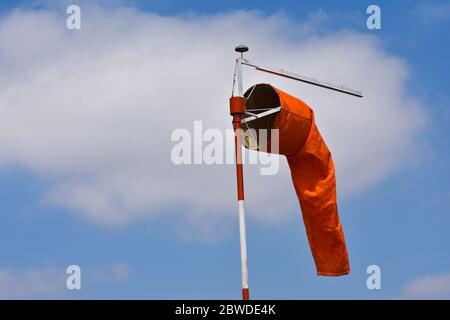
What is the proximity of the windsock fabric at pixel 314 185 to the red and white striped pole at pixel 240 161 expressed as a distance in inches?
46.5

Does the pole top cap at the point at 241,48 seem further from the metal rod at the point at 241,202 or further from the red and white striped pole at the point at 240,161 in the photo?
the metal rod at the point at 241,202

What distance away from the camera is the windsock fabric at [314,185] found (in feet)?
54.1

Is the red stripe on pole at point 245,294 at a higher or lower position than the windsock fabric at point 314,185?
lower

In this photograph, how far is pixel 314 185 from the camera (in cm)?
1669

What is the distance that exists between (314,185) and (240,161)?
275 centimetres

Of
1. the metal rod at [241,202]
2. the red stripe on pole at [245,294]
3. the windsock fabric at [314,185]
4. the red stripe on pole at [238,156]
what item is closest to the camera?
the red stripe on pole at [245,294]

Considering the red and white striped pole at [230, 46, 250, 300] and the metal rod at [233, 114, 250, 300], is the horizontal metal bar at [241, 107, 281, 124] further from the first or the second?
the metal rod at [233, 114, 250, 300]

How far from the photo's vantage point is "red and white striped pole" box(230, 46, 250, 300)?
46.7 ft

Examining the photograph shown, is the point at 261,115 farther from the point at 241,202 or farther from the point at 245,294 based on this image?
the point at 245,294

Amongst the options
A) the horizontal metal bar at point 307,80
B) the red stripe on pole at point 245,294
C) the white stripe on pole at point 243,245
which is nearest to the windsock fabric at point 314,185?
the horizontal metal bar at point 307,80

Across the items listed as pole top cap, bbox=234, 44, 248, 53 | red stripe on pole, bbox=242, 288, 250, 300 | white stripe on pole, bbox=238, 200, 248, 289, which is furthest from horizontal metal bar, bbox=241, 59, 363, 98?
red stripe on pole, bbox=242, 288, 250, 300
